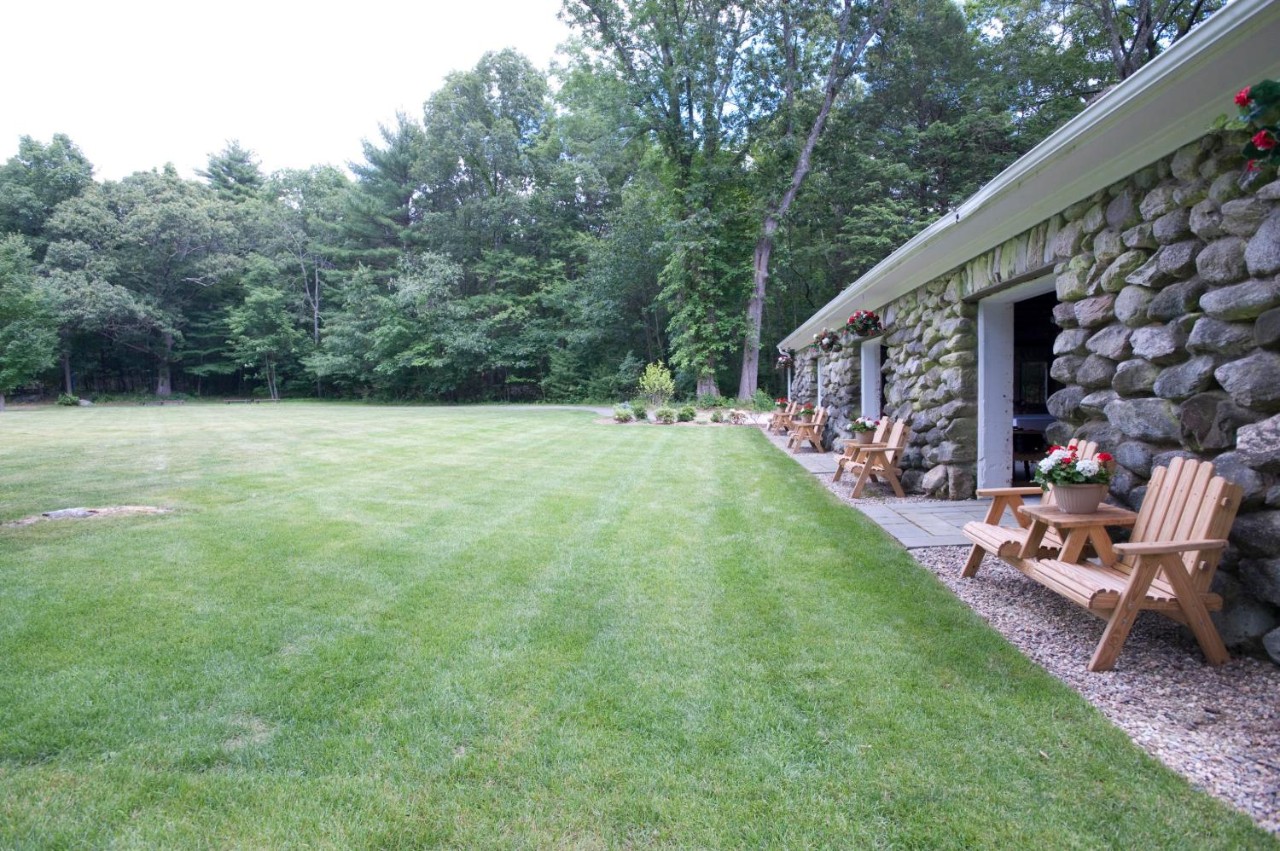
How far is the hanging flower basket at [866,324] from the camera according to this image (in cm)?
723

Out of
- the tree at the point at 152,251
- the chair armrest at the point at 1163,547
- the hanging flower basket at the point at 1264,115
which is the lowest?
the chair armrest at the point at 1163,547

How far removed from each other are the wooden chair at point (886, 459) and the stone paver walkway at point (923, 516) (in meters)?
0.14

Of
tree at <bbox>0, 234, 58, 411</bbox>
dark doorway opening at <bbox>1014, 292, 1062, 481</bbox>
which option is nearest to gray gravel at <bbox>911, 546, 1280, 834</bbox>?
dark doorway opening at <bbox>1014, 292, 1062, 481</bbox>

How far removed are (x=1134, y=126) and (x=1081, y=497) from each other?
64.8 inches

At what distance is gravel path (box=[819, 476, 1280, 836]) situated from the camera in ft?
5.48

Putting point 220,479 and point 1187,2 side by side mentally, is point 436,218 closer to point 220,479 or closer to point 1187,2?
point 220,479

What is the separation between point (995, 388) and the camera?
4.98 m

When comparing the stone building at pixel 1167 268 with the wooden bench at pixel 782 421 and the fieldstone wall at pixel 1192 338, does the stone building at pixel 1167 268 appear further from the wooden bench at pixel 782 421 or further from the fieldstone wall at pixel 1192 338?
the wooden bench at pixel 782 421

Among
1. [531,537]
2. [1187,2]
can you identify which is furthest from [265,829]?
[1187,2]

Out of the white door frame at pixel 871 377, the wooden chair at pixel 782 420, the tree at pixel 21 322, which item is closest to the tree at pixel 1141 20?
the white door frame at pixel 871 377

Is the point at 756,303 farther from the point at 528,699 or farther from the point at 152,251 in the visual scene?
the point at 152,251

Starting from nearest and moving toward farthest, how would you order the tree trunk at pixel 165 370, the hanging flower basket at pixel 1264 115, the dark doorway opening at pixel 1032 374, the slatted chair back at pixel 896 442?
the hanging flower basket at pixel 1264 115, the slatted chair back at pixel 896 442, the dark doorway opening at pixel 1032 374, the tree trunk at pixel 165 370

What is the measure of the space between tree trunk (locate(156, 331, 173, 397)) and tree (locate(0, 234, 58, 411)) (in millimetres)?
4423

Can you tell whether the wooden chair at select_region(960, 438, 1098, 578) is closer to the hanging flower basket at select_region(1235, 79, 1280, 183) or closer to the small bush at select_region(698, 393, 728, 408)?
the hanging flower basket at select_region(1235, 79, 1280, 183)
